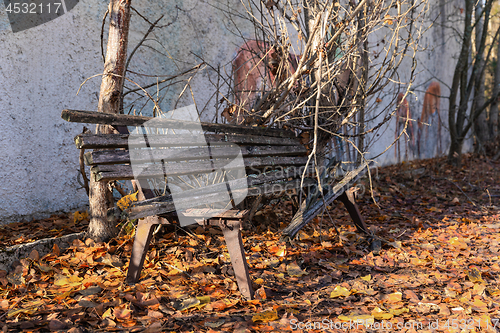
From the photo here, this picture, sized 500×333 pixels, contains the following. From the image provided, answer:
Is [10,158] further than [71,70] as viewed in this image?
No

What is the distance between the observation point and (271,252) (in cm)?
281

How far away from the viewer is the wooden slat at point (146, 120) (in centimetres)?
185

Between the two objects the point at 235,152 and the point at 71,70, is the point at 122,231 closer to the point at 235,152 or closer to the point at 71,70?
the point at 235,152

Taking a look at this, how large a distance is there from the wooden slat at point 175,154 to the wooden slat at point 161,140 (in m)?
0.04

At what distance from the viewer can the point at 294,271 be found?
254 centimetres

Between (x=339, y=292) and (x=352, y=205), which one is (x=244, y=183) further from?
(x=352, y=205)

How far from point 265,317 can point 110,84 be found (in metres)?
1.94

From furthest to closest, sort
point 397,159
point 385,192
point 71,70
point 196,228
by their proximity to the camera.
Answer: point 397,159 < point 385,192 < point 71,70 < point 196,228

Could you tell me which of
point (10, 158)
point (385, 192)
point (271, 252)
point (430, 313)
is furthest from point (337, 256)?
point (10, 158)

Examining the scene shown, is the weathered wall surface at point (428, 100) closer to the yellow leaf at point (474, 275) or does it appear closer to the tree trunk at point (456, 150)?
the tree trunk at point (456, 150)

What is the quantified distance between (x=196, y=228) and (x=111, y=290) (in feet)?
3.29

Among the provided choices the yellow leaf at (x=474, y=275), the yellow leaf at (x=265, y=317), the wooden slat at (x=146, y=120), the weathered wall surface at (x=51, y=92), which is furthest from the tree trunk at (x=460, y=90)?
the yellow leaf at (x=265, y=317)

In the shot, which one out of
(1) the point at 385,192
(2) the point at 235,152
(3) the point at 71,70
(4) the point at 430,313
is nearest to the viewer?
(4) the point at 430,313

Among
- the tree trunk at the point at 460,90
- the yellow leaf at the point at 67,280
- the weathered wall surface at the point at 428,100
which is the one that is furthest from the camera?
the weathered wall surface at the point at 428,100
